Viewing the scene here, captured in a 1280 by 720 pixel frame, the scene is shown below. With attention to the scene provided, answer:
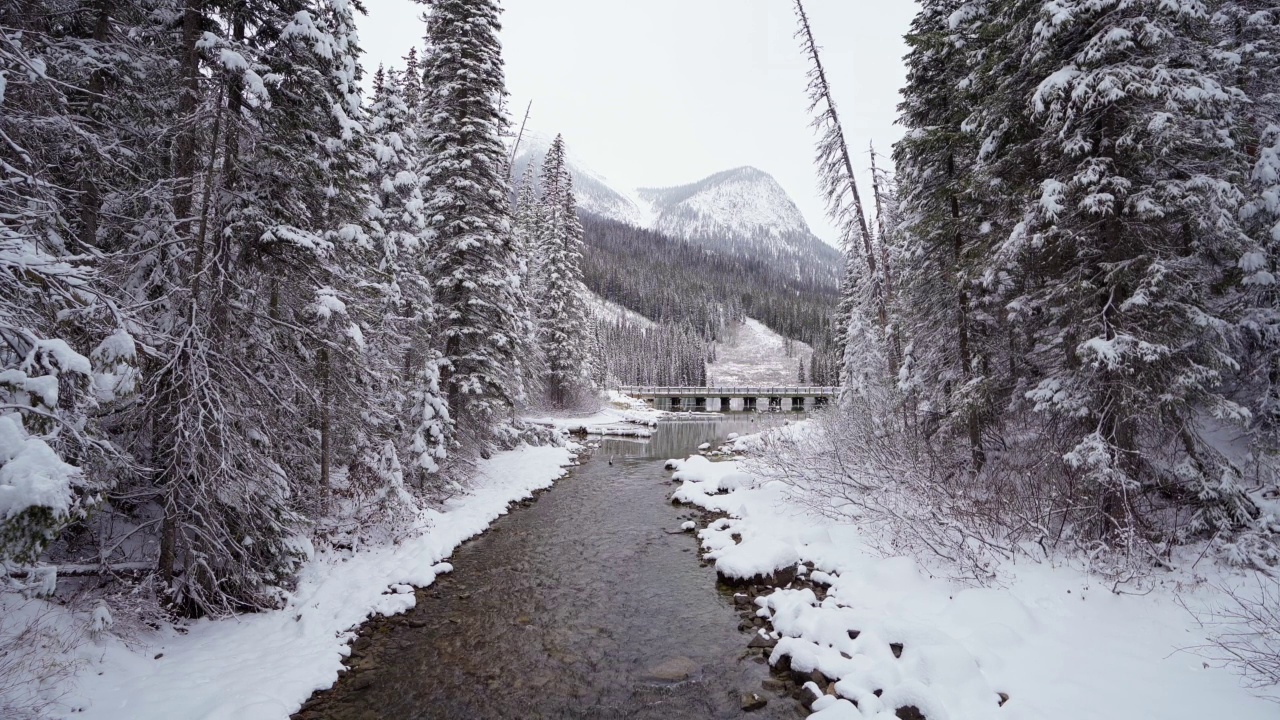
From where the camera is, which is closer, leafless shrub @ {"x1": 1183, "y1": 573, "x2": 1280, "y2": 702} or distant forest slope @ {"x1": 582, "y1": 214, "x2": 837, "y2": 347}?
leafless shrub @ {"x1": 1183, "y1": 573, "x2": 1280, "y2": 702}

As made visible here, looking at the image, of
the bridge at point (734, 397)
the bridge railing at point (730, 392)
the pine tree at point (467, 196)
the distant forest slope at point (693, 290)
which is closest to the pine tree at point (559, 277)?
the pine tree at point (467, 196)

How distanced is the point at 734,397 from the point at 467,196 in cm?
7745

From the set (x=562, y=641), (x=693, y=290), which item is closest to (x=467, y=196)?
(x=562, y=641)

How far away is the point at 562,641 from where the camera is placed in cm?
788

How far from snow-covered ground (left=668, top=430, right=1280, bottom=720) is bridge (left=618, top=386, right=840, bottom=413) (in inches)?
2662

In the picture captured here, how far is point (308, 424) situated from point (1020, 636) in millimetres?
12728

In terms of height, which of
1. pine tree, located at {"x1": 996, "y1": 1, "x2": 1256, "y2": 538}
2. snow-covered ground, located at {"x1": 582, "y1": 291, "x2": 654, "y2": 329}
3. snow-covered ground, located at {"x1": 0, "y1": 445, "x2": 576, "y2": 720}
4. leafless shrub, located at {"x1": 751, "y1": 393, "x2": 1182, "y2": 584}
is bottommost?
snow-covered ground, located at {"x1": 0, "y1": 445, "x2": 576, "y2": 720}

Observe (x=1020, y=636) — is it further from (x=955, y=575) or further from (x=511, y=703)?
(x=511, y=703)

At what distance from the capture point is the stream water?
250 inches

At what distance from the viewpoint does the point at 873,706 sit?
5.73 meters

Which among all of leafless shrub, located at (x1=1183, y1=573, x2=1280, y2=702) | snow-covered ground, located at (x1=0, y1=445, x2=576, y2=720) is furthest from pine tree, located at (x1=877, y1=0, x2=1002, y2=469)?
snow-covered ground, located at (x1=0, y1=445, x2=576, y2=720)

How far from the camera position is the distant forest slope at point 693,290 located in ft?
467

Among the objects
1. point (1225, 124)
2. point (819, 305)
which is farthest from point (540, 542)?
point (819, 305)

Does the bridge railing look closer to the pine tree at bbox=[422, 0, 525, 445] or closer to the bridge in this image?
the bridge
